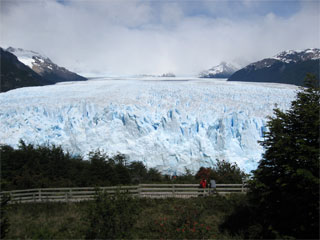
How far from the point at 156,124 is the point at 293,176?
42.6 ft

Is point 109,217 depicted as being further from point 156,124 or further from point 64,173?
point 156,124

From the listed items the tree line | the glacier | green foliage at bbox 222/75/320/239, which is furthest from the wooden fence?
green foliage at bbox 222/75/320/239

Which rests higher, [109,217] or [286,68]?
[286,68]

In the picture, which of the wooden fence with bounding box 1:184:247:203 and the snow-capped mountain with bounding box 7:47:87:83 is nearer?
the wooden fence with bounding box 1:184:247:203

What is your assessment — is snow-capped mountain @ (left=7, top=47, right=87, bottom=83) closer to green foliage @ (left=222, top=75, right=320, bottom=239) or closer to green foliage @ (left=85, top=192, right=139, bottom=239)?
green foliage @ (left=85, top=192, right=139, bottom=239)

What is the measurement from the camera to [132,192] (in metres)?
11.1

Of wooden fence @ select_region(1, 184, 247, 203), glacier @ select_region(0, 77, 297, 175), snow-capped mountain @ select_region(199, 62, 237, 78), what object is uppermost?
snow-capped mountain @ select_region(199, 62, 237, 78)

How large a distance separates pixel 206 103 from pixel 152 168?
Answer: 627cm

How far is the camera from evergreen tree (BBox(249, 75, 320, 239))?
5.35 metres

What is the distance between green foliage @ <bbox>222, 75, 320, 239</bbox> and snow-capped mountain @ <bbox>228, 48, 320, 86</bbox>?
4128 cm

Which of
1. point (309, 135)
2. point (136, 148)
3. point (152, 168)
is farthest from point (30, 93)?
point (309, 135)

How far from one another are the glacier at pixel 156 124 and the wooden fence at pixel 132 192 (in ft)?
14.5

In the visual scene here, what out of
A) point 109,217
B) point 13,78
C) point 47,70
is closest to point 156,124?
point 109,217

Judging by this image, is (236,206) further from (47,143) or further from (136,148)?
(47,143)
